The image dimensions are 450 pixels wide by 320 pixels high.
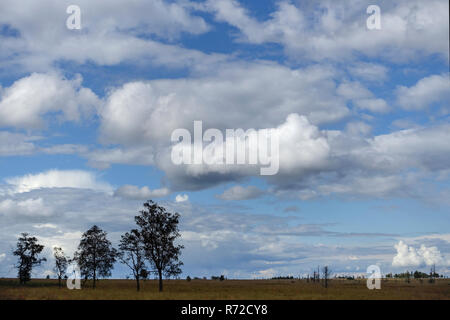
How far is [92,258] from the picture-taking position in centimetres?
11950
